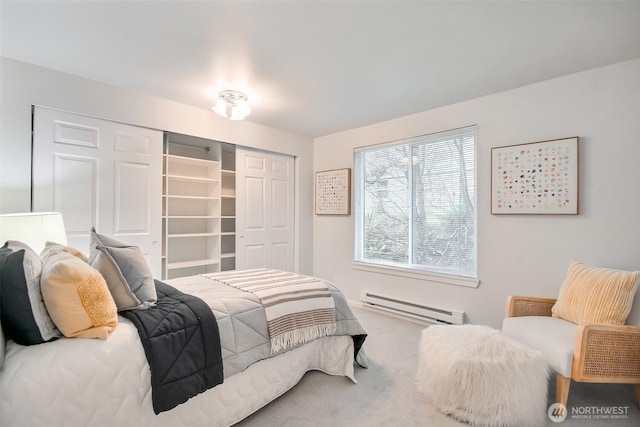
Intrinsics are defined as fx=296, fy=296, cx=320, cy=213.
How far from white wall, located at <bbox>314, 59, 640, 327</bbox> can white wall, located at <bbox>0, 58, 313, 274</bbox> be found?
2.36m

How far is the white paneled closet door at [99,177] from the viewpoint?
2.48 metres

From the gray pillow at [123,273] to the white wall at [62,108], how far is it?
1.36 metres

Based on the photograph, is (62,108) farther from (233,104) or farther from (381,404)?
(381,404)

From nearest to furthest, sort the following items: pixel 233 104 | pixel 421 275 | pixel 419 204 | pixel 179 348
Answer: pixel 179 348 → pixel 233 104 → pixel 421 275 → pixel 419 204

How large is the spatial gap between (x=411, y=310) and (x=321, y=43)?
2.88m

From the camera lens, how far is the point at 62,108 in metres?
2.53

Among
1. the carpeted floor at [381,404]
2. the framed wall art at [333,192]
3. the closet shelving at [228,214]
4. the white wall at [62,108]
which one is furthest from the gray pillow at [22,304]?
the framed wall art at [333,192]

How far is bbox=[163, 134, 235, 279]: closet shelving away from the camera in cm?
371

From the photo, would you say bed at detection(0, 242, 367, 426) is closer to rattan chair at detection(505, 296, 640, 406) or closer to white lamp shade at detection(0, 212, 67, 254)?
white lamp shade at detection(0, 212, 67, 254)

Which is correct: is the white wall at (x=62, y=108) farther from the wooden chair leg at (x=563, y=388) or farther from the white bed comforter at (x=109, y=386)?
the wooden chair leg at (x=563, y=388)

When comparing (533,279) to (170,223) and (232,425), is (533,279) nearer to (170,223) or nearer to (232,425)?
(232,425)

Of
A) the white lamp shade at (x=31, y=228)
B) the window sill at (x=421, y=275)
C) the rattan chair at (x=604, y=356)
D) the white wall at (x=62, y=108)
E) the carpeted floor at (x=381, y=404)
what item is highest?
the white wall at (x=62, y=108)

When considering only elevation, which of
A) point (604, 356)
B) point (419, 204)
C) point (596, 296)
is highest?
point (419, 204)

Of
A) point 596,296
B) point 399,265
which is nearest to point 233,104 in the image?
point 399,265
